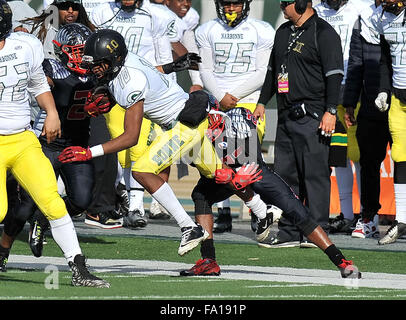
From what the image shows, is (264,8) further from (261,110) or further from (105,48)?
(105,48)

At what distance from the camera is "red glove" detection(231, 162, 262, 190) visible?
9234 millimetres

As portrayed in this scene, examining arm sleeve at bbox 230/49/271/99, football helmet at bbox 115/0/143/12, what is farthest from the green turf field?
football helmet at bbox 115/0/143/12

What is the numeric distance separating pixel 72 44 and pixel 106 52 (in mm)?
1058

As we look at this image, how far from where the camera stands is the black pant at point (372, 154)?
12109 mm

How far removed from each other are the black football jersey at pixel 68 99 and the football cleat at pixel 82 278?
2.37 metres

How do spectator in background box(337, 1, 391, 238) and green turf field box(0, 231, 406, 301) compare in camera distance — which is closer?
green turf field box(0, 231, 406, 301)

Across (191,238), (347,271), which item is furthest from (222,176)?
(347,271)

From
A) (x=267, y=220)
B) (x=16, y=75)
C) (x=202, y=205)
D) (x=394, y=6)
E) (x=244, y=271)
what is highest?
(x=16, y=75)

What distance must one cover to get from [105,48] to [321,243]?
2.04 meters

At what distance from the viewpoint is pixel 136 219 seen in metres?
12.4

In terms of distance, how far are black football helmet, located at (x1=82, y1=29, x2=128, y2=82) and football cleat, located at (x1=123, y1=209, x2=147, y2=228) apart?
147 inches

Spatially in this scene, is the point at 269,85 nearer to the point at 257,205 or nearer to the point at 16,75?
the point at 257,205

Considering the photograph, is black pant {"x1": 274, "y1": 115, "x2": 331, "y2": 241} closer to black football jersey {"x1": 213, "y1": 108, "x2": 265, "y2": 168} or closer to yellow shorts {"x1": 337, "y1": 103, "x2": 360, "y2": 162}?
yellow shorts {"x1": 337, "y1": 103, "x2": 360, "y2": 162}
